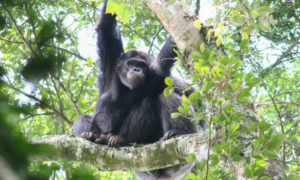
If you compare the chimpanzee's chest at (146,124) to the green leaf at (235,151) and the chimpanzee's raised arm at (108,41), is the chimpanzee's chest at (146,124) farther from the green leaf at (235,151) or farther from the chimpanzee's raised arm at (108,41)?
the green leaf at (235,151)

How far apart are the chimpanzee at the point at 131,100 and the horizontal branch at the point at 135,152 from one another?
1.76 ft

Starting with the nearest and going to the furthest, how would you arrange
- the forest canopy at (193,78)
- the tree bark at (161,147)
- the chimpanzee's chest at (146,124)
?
the forest canopy at (193,78) → the tree bark at (161,147) → the chimpanzee's chest at (146,124)

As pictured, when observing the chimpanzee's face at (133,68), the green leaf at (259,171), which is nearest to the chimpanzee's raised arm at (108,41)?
the chimpanzee's face at (133,68)

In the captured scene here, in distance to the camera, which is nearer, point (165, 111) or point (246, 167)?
point (246, 167)

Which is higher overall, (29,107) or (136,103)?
(136,103)

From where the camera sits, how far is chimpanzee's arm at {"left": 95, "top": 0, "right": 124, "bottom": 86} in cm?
625

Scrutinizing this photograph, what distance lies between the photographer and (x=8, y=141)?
0.56 meters

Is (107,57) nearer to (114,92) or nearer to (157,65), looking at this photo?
(114,92)

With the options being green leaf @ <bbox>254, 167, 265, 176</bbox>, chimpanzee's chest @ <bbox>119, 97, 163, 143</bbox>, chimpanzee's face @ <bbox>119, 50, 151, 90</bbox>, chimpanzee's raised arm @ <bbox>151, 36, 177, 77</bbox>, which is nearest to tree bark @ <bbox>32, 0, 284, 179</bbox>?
green leaf @ <bbox>254, 167, 265, 176</bbox>

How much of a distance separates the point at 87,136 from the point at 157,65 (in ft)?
6.15

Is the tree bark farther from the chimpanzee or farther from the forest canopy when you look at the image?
the chimpanzee

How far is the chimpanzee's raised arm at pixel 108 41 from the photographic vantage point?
20.5ft

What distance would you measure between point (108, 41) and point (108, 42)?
0.03m

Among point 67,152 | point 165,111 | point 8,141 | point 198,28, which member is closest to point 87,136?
point 67,152
